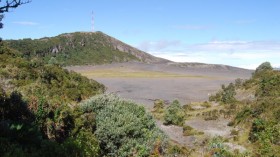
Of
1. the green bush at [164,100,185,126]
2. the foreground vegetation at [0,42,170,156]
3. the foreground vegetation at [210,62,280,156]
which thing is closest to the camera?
the foreground vegetation at [0,42,170,156]

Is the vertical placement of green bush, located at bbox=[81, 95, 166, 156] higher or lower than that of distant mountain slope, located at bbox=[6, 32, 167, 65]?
lower

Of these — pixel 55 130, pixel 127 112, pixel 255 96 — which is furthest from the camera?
pixel 255 96

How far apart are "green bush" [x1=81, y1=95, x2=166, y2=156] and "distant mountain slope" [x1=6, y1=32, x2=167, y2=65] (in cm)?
9544

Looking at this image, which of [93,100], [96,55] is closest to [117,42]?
[96,55]

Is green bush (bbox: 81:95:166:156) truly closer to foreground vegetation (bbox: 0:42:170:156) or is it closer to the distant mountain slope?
foreground vegetation (bbox: 0:42:170:156)

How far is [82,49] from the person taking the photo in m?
144

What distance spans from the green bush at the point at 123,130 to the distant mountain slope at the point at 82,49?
9544cm

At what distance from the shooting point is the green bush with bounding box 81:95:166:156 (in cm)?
1956

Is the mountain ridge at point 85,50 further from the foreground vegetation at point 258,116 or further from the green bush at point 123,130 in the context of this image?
the green bush at point 123,130

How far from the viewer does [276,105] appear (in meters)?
Answer: 34.0

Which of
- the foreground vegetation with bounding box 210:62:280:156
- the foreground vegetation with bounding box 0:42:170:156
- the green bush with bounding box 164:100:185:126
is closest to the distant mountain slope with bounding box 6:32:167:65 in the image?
the foreground vegetation with bounding box 210:62:280:156

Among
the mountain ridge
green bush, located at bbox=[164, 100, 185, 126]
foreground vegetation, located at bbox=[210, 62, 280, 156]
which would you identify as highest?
the mountain ridge

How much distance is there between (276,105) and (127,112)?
17605 millimetres

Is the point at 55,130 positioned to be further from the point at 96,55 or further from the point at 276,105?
the point at 96,55
